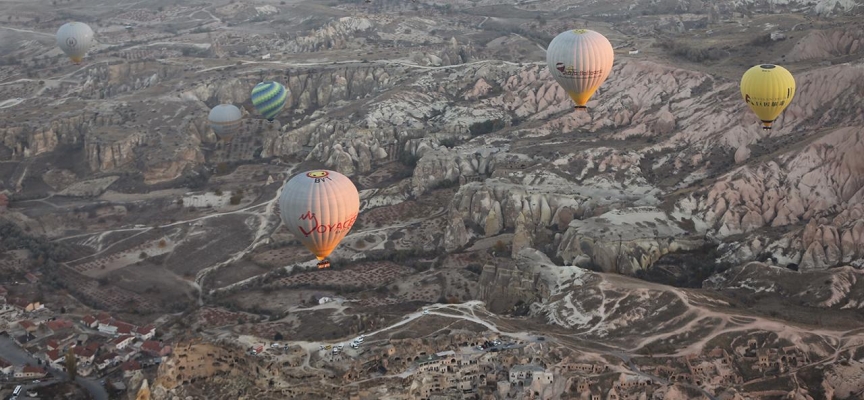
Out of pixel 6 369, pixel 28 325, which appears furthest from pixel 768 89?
pixel 6 369

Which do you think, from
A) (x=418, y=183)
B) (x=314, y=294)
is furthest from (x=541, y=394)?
(x=418, y=183)

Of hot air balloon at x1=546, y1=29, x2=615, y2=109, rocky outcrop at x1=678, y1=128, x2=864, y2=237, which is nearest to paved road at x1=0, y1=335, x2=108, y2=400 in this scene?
hot air balloon at x1=546, y1=29, x2=615, y2=109

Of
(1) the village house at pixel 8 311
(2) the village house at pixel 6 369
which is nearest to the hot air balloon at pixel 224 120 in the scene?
(1) the village house at pixel 8 311

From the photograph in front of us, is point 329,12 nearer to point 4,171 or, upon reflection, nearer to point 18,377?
point 4,171

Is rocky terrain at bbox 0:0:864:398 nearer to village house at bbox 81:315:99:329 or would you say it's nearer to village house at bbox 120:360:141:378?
village house at bbox 81:315:99:329

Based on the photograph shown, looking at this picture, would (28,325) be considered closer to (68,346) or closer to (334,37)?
(68,346)

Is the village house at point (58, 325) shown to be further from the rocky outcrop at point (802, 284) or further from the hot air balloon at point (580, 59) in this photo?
the rocky outcrop at point (802, 284)
